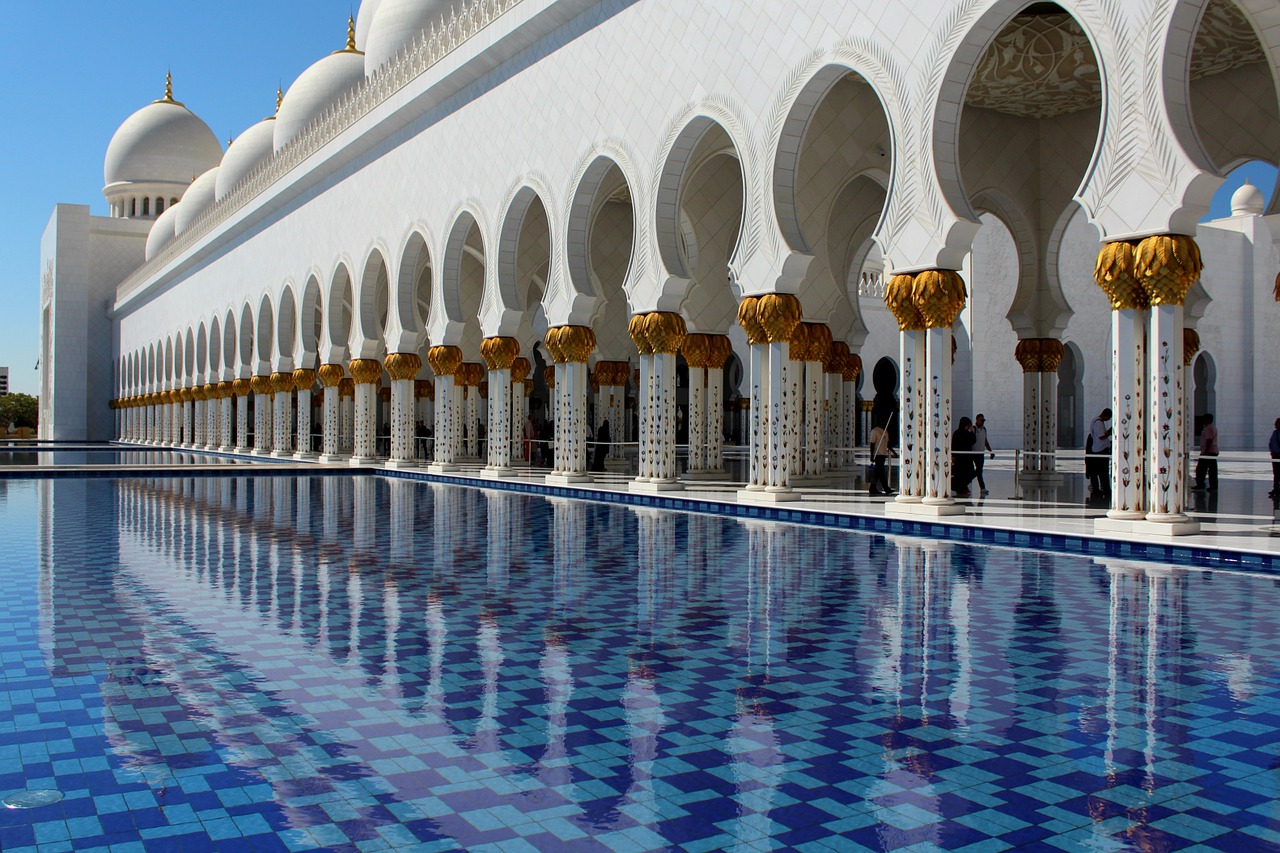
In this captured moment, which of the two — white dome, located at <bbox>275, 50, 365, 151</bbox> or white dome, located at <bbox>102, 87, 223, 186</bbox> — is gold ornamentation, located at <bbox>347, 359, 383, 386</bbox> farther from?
white dome, located at <bbox>102, 87, 223, 186</bbox>

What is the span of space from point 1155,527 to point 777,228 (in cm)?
295

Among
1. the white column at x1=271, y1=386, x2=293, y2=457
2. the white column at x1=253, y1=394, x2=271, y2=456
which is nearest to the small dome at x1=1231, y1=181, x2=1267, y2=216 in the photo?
the white column at x1=271, y1=386, x2=293, y2=457

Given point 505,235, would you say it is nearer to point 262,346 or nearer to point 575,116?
point 575,116

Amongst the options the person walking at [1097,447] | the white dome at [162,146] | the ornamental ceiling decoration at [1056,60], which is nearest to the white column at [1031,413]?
the person walking at [1097,447]

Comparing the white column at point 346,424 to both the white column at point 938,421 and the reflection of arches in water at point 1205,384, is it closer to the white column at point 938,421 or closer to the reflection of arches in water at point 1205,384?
the reflection of arches in water at point 1205,384

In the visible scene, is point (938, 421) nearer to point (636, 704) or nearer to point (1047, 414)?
point (1047, 414)

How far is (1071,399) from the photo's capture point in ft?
55.2

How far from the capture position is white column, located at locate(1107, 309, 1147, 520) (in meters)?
4.87

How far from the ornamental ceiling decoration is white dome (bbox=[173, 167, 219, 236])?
59.7 ft

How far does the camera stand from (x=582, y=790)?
1.80m

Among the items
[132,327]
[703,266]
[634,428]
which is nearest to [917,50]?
[703,266]

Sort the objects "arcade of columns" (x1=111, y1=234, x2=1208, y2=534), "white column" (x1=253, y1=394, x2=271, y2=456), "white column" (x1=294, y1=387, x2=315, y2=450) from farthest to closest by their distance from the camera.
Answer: "white column" (x1=253, y1=394, x2=271, y2=456), "white column" (x1=294, y1=387, x2=315, y2=450), "arcade of columns" (x1=111, y1=234, x2=1208, y2=534)

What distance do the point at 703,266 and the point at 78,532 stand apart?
233 inches

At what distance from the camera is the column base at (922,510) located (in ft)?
18.9
